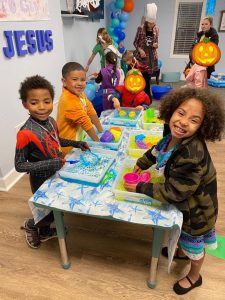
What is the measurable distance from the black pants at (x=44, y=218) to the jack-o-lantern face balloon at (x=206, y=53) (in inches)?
81.8

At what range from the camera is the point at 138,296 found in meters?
1.30

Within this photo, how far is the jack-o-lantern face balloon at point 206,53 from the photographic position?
2.45m

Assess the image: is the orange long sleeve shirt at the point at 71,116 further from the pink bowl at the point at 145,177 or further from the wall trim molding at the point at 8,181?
the wall trim molding at the point at 8,181

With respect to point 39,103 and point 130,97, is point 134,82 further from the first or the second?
point 39,103

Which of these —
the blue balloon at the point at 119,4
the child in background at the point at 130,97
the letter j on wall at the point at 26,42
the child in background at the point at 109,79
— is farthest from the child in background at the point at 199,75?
the blue balloon at the point at 119,4

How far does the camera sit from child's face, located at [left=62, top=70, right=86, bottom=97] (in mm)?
1532

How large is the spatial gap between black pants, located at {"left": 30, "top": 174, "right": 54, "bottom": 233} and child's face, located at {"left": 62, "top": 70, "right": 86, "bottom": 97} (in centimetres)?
62

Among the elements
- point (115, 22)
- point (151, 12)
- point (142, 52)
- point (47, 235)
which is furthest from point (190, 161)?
point (115, 22)

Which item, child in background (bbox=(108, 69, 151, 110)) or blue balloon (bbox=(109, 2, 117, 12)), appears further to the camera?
blue balloon (bbox=(109, 2, 117, 12))

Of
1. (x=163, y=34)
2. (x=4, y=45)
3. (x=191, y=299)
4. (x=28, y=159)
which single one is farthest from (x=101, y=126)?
(x=163, y=34)

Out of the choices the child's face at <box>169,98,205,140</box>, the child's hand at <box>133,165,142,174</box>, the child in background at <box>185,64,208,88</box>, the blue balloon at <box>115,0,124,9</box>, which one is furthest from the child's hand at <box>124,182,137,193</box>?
the blue balloon at <box>115,0,124,9</box>

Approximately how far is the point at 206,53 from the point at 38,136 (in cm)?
204

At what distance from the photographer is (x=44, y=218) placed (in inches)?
57.4

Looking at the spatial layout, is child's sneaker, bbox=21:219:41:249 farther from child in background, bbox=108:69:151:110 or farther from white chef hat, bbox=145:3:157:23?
white chef hat, bbox=145:3:157:23
